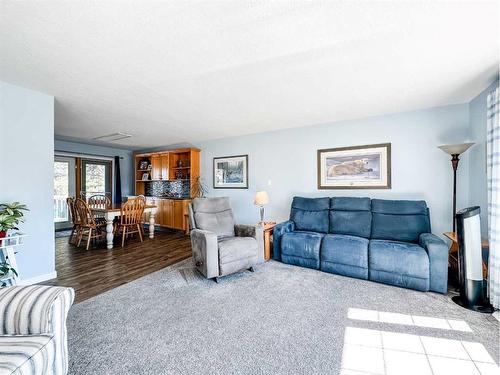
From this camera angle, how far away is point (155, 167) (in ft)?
20.8

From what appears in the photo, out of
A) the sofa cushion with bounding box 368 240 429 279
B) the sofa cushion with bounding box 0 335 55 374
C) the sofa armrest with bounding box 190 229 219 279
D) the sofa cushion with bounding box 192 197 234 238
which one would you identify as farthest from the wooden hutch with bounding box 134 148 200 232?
the sofa cushion with bounding box 0 335 55 374

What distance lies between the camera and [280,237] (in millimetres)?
3479

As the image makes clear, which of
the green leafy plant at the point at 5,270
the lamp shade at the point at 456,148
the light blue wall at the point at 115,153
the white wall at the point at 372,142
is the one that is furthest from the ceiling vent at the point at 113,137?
the lamp shade at the point at 456,148

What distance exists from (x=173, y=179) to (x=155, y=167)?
714mm

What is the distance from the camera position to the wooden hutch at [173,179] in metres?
5.71

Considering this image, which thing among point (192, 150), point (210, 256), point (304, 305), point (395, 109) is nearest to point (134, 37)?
point (210, 256)

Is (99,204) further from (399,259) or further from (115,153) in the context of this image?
(399,259)

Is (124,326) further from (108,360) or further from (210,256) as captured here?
(210,256)

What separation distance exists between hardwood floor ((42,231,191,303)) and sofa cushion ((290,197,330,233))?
1962mm

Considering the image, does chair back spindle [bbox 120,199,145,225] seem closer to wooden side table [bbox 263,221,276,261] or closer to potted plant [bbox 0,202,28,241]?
potted plant [bbox 0,202,28,241]

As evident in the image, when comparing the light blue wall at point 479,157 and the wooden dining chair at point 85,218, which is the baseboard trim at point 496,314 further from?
the wooden dining chair at point 85,218

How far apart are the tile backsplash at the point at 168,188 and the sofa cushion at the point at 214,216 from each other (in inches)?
107

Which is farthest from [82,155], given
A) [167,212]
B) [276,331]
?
[276,331]

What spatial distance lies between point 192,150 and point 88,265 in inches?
127
